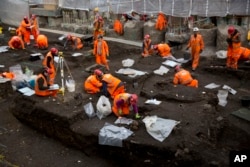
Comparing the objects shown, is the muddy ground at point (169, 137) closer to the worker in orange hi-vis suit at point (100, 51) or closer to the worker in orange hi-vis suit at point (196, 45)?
the worker in orange hi-vis suit at point (196, 45)

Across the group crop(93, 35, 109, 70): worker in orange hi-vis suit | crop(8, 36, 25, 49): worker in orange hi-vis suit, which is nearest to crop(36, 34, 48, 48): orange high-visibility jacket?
crop(8, 36, 25, 49): worker in orange hi-vis suit

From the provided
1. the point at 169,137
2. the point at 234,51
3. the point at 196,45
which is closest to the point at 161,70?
the point at 196,45

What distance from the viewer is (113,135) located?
8891mm

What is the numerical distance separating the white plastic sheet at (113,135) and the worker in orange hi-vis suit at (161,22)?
32.5 ft

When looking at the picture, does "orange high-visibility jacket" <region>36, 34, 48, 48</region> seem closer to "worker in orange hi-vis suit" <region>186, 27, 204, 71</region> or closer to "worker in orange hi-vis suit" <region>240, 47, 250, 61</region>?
"worker in orange hi-vis suit" <region>186, 27, 204, 71</region>

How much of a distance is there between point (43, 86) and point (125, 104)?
3043 millimetres

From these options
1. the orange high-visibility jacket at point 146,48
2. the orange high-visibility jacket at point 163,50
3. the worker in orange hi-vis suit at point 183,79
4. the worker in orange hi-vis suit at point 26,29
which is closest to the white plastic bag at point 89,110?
the worker in orange hi-vis suit at point 183,79

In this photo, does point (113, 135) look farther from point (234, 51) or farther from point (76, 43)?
point (76, 43)

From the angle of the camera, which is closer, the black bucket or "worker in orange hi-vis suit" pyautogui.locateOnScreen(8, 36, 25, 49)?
the black bucket

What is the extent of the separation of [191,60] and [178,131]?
21.6 ft

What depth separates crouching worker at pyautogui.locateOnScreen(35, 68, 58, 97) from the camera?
1103cm

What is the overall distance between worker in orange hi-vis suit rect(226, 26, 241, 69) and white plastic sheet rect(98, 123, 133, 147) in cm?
651

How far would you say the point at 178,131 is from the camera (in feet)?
28.6

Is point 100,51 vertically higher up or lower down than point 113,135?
higher up
